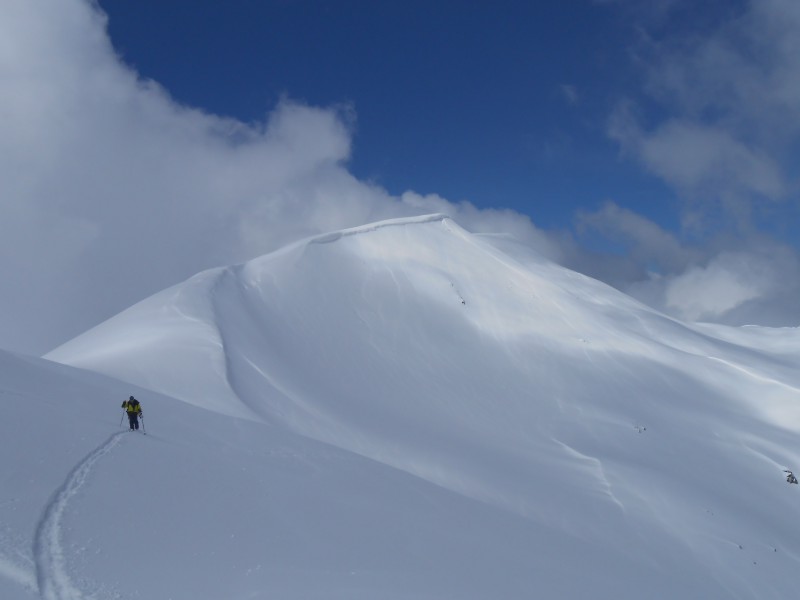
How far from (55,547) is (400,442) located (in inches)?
525

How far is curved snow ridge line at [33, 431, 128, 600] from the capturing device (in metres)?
5.72

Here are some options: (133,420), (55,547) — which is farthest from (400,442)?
(55,547)

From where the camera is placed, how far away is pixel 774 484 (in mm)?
23766

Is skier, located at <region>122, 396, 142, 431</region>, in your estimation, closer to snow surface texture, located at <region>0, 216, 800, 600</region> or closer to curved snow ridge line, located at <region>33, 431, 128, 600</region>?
snow surface texture, located at <region>0, 216, 800, 600</region>

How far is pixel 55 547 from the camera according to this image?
6465 millimetres

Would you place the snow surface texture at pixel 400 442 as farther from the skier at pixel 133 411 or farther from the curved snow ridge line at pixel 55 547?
the skier at pixel 133 411

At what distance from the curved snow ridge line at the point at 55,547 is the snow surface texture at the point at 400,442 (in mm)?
28

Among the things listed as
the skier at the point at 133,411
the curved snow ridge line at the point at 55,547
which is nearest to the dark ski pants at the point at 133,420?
the skier at the point at 133,411

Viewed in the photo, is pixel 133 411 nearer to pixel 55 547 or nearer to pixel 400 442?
pixel 55 547

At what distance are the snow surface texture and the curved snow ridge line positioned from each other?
3 centimetres

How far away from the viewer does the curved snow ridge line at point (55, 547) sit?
18.8 ft

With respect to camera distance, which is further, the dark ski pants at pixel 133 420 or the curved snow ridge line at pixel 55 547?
the dark ski pants at pixel 133 420

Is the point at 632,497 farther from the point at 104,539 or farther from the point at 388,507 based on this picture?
the point at 104,539

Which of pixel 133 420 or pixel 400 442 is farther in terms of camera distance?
pixel 400 442
